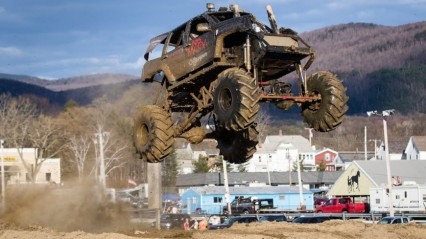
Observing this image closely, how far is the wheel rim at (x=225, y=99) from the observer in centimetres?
1281

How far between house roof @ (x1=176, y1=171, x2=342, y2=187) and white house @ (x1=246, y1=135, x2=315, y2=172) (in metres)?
30.1

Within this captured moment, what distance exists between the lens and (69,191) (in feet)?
83.4

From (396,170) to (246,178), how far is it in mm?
30690

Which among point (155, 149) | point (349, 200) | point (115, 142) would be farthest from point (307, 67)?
point (115, 142)

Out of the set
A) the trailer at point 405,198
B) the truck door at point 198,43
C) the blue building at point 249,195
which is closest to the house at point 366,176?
the blue building at point 249,195

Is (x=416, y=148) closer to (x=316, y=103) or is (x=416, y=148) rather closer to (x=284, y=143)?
(x=284, y=143)

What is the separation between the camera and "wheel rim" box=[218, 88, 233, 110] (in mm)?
12809

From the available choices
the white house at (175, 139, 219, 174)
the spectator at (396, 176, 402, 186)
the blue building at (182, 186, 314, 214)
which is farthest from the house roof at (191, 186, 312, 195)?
the white house at (175, 139, 219, 174)

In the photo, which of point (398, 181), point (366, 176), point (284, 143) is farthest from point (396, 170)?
point (284, 143)

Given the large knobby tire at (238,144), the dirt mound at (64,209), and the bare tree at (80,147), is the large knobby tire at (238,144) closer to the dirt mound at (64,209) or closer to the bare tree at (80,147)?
Result: the dirt mound at (64,209)

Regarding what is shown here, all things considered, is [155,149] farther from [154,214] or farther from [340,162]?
[340,162]

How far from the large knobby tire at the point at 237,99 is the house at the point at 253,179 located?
2801 inches

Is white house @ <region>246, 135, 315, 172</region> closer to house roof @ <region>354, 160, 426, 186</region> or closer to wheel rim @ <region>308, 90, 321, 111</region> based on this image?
house roof @ <region>354, 160, 426, 186</region>

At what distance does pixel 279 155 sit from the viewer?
434ft
